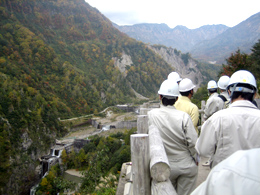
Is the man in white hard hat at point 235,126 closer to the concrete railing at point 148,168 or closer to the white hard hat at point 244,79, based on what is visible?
the white hard hat at point 244,79

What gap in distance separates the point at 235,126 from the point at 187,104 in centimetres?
151

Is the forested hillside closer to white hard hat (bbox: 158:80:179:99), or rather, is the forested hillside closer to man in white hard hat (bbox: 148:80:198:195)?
man in white hard hat (bbox: 148:80:198:195)

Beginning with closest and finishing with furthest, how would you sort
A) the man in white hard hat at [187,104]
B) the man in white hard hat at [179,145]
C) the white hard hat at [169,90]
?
the man in white hard hat at [179,145] < the white hard hat at [169,90] < the man in white hard hat at [187,104]

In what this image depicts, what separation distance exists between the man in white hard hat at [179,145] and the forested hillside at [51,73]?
3358 cm

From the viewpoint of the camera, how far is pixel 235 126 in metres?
1.96

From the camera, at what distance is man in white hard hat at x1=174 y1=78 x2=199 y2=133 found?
11.1 ft

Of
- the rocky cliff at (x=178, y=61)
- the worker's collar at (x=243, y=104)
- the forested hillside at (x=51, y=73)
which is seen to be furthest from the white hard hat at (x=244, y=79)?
the rocky cliff at (x=178, y=61)

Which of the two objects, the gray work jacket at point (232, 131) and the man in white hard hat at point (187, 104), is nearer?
the gray work jacket at point (232, 131)

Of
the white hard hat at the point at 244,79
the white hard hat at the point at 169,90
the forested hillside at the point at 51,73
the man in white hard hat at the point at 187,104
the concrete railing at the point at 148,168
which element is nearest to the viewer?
the concrete railing at the point at 148,168

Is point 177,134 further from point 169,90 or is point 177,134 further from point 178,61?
point 178,61

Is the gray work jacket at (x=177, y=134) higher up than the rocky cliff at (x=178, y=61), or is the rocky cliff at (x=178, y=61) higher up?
the rocky cliff at (x=178, y=61)

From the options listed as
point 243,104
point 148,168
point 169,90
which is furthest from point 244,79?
point 148,168

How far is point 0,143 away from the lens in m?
31.2

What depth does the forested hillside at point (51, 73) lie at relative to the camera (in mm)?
35375
